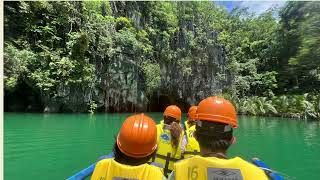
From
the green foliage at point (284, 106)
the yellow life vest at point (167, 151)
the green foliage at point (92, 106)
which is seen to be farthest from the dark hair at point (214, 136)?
the green foliage at point (284, 106)

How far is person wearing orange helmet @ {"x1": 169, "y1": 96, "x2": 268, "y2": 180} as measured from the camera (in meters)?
2.17

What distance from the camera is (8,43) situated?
1000 inches

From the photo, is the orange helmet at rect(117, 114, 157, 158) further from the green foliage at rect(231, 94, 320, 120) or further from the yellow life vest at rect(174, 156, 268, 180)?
the green foliage at rect(231, 94, 320, 120)

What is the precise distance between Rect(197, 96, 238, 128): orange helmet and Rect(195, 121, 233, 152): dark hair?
0.03 m

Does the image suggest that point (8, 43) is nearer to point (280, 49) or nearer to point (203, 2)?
point (203, 2)

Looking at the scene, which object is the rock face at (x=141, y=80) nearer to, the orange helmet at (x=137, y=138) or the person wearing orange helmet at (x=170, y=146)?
the person wearing orange helmet at (x=170, y=146)

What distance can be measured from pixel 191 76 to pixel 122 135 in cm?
3203

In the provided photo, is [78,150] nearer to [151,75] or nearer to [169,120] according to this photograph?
[169,120]

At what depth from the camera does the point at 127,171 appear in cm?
239

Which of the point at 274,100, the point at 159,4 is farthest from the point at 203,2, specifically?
the point at 274,100

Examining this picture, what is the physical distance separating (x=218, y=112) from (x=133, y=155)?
58 cm

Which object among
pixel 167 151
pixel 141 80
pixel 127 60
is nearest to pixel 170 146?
pixel 167 151

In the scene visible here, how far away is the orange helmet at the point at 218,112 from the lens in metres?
2.34

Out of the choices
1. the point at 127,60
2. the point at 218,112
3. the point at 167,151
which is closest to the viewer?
the point at 218,112
